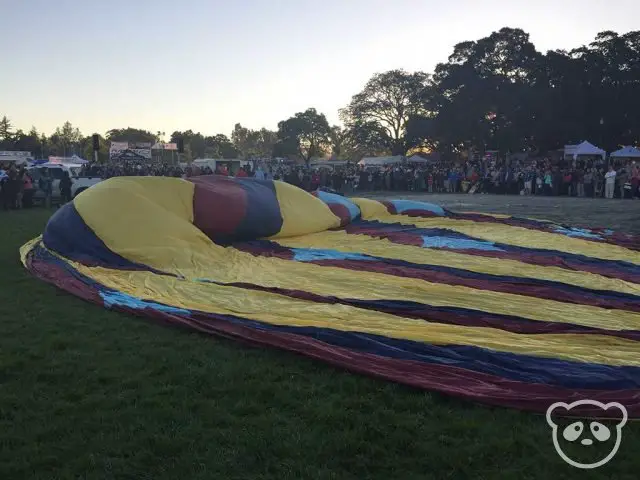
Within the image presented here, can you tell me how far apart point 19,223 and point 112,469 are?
10.5 metres

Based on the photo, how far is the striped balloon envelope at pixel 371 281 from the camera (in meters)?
3.35

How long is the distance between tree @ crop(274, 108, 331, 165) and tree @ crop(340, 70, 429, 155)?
11.1 meters

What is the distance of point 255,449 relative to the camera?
8.36ft

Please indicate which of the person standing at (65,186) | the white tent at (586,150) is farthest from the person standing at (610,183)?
the person standing at (65,186)

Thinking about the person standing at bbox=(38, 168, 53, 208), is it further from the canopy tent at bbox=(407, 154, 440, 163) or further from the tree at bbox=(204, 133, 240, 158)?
the tree at bbox=(204, 133, 240, 158)

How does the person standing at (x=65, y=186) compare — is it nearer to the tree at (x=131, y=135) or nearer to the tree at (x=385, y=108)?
the tree at (x=385, y=108)

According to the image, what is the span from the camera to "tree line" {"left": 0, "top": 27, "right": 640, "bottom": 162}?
34.7 meters

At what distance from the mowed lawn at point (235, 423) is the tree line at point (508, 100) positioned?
36096 mm

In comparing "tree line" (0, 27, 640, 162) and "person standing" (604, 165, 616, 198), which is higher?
"tree line" (0, 27, 640, 162)

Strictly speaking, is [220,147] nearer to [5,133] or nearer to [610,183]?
[5,133]

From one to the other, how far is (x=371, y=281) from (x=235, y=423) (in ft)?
9.42

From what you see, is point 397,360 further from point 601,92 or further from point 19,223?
point 601,92

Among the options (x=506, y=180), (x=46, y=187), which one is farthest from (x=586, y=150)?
(x=46, y=187)

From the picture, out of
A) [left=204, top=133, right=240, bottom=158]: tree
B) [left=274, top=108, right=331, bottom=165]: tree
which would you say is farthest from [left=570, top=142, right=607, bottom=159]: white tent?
[left=204, top=133, right=240, bottom=158]: tree
